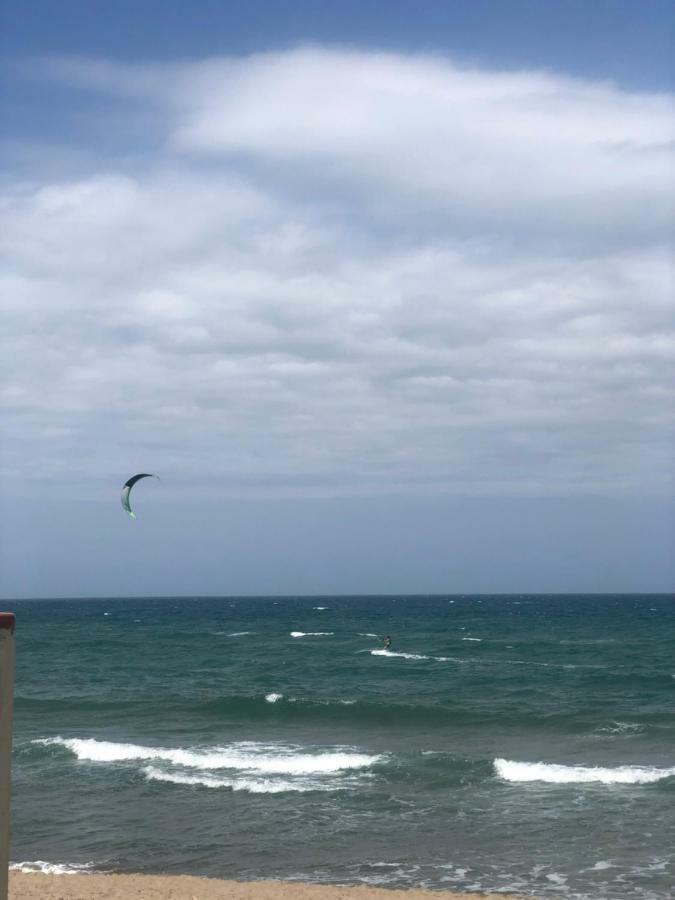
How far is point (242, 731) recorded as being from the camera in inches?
1044

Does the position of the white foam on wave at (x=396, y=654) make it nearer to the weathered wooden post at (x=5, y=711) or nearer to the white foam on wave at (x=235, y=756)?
the white foam on wave at (x=235, y=756)

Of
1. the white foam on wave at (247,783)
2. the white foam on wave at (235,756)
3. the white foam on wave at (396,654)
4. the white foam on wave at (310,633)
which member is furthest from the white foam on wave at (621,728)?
the white foam on wave at (310,633)

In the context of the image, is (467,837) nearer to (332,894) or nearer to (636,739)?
(332,894)

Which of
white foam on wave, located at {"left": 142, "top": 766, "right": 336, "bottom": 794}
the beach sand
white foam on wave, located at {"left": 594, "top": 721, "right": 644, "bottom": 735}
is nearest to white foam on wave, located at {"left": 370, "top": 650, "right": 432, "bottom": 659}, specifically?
white foam on wave, located at {"left": 594, "top": 721, "right": 644, "bottom": 735}

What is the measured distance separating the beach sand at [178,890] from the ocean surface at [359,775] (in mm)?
690

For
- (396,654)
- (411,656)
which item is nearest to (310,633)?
(396,654)

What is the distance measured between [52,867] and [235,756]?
8.61 metres

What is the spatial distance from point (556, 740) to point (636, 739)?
6.37ft

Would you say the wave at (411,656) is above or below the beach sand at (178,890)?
below

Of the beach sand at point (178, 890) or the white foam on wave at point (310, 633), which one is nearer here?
the beach sand at point (178, 890)

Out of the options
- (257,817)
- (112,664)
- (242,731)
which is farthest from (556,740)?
(112,664)

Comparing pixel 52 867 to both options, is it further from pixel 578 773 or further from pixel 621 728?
pixel 621 728

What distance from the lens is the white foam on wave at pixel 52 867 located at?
45.3 feet

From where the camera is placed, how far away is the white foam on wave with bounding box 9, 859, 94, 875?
1380 centimetres
